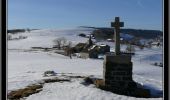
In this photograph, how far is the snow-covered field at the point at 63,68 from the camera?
2.09 meters

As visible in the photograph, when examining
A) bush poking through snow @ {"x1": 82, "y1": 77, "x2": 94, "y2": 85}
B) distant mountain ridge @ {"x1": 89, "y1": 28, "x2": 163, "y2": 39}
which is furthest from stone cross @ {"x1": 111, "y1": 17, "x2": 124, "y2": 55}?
bush poking through snow @ {"x1": 82, "y1": 77, "x2": 94, "y2": 85}

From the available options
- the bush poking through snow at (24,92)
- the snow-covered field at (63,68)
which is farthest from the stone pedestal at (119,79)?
the bush poking through snow at (24,92)

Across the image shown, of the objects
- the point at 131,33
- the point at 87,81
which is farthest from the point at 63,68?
the point at 131,33

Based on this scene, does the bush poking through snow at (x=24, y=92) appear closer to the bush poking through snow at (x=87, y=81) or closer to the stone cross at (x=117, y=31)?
the bush poking through snow at (x=87, y=81)

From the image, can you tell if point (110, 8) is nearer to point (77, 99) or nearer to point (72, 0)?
point (72, 0)

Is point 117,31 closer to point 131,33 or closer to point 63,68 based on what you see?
point 131,33

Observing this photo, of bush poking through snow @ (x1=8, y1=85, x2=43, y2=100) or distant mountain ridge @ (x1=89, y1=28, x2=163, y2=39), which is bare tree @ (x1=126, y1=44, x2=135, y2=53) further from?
bush poking through snow @ (x1=8, y1=85, x2=43, y2=100)

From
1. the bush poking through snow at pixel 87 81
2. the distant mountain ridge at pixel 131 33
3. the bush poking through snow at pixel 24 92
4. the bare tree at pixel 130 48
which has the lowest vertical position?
the bush poking through snow at pixel 24 92

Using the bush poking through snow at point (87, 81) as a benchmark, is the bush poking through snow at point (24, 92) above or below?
below

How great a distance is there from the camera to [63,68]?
212cm

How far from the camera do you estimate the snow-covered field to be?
6.85ft

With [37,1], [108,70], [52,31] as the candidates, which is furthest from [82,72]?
[37,1]

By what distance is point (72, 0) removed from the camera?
2.14 m
